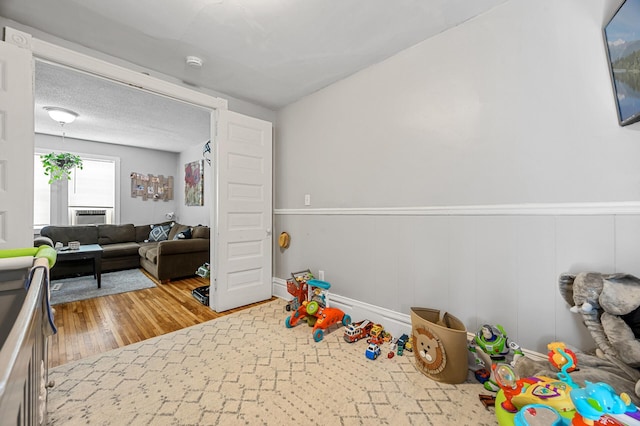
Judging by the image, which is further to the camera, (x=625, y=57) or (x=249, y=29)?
(x=249, y=29)

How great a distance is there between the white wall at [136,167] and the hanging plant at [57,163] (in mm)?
342

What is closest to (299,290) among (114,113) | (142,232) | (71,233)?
(114,113)

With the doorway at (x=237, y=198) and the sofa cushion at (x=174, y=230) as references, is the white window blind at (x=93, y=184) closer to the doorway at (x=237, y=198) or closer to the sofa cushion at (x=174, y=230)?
the sofa cushion at (x=174, y=230)

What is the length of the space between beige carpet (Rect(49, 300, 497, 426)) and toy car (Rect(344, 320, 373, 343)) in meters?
0.05

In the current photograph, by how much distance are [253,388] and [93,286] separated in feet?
11.7

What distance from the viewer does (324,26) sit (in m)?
1.89

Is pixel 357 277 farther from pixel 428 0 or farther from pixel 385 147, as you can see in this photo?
pixel 428 0

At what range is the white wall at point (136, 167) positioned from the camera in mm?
5094

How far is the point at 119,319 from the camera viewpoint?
2.62 meters

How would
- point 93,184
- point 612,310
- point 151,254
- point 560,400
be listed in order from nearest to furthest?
point 560,400, point 612,310, point 151,254, point 93,184

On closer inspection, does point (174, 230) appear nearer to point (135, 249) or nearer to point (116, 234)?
point (135, 249)

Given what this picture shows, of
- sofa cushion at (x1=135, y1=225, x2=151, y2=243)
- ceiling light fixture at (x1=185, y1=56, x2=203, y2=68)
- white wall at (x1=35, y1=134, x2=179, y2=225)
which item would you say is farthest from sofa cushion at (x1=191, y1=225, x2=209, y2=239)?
ceiling light fixture at (x1=185, y1=56, x2=203, y2=68)

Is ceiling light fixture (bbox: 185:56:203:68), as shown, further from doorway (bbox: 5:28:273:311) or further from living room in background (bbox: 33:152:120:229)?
living room in background (bbox: 33:152:120:229)

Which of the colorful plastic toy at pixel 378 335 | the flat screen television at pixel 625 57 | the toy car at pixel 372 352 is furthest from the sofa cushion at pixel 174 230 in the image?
the flat screen television at pixel 625 57
